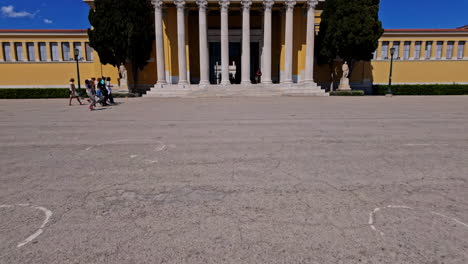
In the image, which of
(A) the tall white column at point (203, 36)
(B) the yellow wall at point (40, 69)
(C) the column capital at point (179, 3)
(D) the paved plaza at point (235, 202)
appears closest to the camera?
(D) the paved plaza at point (235, 202)

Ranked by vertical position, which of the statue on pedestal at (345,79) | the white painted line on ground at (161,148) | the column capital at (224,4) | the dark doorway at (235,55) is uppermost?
the column capital at (224,4)

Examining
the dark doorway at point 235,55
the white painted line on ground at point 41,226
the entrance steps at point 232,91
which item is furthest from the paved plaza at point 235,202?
the dark doorway at point 235,55

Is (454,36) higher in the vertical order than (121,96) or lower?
higher

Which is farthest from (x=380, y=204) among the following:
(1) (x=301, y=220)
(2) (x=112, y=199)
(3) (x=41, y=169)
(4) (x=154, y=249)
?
(3) (x=41, y=169)

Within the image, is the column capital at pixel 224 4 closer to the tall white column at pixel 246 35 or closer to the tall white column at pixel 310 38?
the tall white column at pixel 246 35

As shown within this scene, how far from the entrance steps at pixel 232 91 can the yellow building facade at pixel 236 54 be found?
9.15ft

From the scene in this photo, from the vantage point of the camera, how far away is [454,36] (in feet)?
111

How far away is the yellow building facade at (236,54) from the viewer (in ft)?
96.9

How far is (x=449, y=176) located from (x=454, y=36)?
40.9 m

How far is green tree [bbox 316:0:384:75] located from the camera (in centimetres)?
2477

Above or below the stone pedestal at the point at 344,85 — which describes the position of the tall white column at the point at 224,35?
above

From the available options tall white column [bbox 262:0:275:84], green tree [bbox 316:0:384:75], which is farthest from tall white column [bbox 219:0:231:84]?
green tree [bbox 316:0:384:75]

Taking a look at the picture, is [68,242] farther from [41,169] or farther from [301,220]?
[41,169]

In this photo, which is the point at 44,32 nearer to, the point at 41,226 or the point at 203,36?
the point at 203,36
